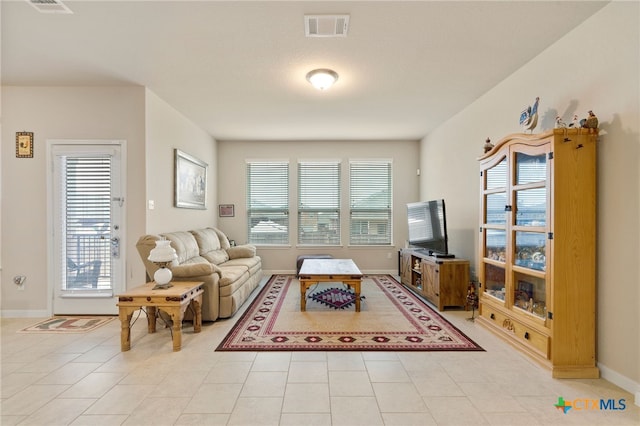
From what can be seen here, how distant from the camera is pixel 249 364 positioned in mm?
2537

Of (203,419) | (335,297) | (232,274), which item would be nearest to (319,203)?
(335,297)

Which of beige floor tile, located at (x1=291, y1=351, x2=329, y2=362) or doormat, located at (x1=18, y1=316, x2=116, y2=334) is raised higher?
beige floor tile, located at (x1=291, y1=351, x2=329, y2=362)

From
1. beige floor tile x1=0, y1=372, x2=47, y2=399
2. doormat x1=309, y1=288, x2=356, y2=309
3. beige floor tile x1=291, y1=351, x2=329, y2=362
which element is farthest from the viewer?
doormat x1=309, y1=288, x2=356, y2=309

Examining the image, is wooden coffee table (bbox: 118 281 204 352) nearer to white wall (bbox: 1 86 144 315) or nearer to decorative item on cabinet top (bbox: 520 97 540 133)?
white wall (bbox: 1 86 144 315)

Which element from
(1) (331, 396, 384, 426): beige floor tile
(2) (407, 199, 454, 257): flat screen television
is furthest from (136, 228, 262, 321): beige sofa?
(2) (407, 199, 454, 257): flat screen television

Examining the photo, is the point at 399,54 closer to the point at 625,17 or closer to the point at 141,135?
the point at 625,17

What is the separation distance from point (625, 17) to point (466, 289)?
9.94ft

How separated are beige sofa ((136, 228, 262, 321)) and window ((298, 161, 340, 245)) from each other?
1516mm

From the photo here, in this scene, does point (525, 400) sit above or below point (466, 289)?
below

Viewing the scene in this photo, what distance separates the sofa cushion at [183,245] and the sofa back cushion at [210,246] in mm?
149

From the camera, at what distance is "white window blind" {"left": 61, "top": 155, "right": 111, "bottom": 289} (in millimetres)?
3699

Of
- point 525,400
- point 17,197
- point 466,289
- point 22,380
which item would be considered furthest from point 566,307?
point 17,197

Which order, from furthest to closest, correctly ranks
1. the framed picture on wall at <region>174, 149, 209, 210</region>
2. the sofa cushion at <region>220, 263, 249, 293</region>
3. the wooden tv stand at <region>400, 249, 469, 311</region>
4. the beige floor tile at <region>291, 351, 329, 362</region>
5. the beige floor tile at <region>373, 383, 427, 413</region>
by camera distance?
the framed picture on wall at <region>174, 149, 209, 210</region> → the wooden tv stand at <region>400, 249, 469, 311</region> → the sofa cushion at <region>220, 263, 249, 293</region> → the beige floor tile at <region>291, 351, 329, 362</region> → the beige floor tile at <region>373, 383, 427, 413</region>

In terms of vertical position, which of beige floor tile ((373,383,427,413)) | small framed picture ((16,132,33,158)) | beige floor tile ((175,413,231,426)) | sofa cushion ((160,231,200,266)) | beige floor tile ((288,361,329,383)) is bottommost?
beige floor tile ((288,361,329,383))
